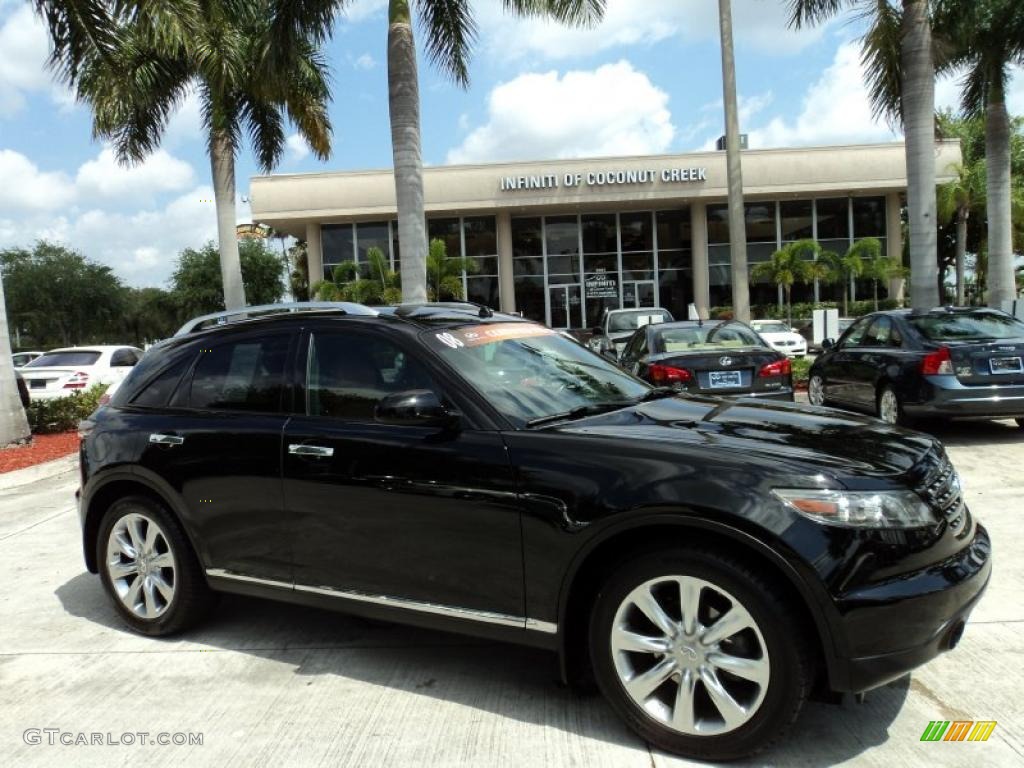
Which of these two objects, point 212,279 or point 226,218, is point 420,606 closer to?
point 226,218

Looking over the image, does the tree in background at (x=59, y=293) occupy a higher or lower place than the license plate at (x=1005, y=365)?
higher

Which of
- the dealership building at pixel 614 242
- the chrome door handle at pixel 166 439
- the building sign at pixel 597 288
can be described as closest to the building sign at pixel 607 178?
the dealership building at pixel 614 242

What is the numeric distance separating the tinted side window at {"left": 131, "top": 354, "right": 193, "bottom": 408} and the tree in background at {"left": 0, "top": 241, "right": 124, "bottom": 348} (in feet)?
146

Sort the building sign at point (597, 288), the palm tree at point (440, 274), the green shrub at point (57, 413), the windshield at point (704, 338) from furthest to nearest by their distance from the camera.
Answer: the building sign at point (597, 288) → the palm tree at point (440, 274) → the green shrub at point (57, 413) → the windshield at point (704, 338)

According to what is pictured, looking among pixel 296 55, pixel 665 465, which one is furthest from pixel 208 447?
pixel 296 55

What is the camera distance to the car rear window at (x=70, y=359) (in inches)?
643

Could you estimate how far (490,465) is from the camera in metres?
3.30

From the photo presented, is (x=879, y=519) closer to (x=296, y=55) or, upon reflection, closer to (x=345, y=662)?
(x=345, y=662)

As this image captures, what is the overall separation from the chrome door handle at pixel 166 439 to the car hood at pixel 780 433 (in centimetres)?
212

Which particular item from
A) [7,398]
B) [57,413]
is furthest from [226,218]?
[7,398]

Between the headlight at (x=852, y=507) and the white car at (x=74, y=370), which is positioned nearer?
the headlight at (x=852, y=507)

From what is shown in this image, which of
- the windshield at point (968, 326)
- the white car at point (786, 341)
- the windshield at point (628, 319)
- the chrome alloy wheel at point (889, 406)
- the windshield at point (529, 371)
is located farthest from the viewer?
the white car at point (786, 341)

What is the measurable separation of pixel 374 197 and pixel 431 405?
96.6ft

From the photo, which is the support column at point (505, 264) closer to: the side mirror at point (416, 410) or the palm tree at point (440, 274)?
the palm tree at point (440, 274)
